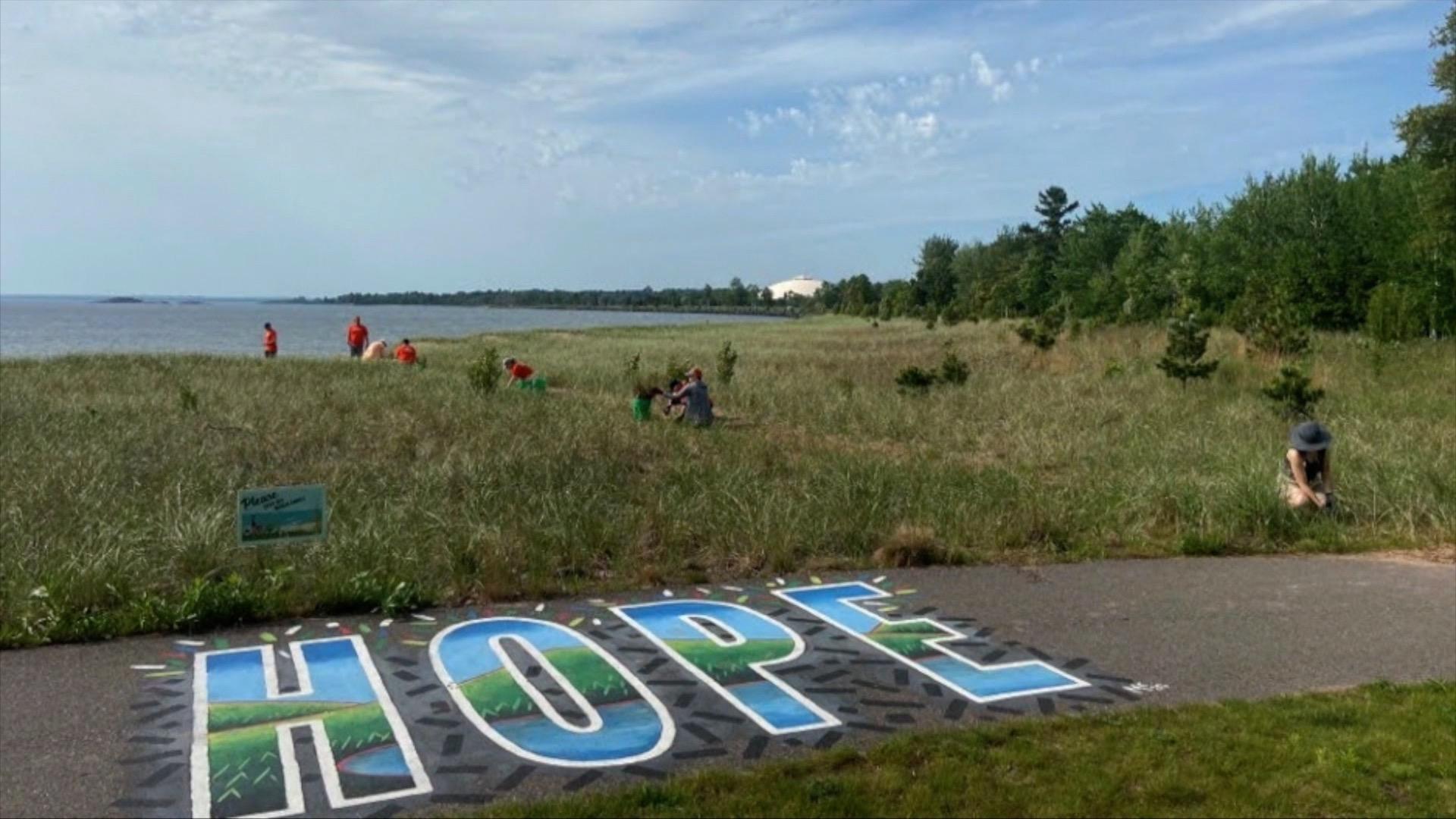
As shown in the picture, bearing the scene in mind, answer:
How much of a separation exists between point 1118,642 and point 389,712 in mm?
3936

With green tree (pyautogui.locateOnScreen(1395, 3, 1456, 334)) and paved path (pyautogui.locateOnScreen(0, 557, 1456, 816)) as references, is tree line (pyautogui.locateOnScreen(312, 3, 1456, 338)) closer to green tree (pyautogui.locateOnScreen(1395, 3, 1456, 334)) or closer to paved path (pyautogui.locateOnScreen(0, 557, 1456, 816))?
green tree (pyautogui.locateOnScreen(1395, 3, 1456, 334))

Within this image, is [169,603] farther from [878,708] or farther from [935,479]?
[935,479]

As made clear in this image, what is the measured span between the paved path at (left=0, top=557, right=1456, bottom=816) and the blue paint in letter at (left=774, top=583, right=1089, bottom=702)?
0.02 metres

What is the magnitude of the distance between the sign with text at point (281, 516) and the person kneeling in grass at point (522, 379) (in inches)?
557

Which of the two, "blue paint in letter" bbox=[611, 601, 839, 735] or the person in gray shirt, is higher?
the person in gray shirt

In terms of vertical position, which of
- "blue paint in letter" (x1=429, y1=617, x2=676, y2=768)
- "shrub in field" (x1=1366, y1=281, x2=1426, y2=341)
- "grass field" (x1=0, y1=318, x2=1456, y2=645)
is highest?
"shrub in field" (x1=1366, y1=281, x2=1426, y2=341)

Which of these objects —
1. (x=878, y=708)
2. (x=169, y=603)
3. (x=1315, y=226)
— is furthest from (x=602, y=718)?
(x=1315, y=226)

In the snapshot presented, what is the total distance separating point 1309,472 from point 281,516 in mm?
8417

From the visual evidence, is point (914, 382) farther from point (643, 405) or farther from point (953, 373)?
point (643, 405)

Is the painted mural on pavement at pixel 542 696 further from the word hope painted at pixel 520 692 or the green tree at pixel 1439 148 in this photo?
the green tree at pixel 1439 148

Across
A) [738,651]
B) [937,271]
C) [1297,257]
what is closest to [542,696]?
[738,651]

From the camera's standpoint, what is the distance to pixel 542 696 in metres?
5.21

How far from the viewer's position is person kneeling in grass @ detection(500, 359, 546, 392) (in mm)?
21609

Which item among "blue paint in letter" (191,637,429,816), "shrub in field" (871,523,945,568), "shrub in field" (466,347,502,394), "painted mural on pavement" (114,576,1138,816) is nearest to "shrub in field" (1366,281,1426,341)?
"shrub in field" (466,347,502,394)
